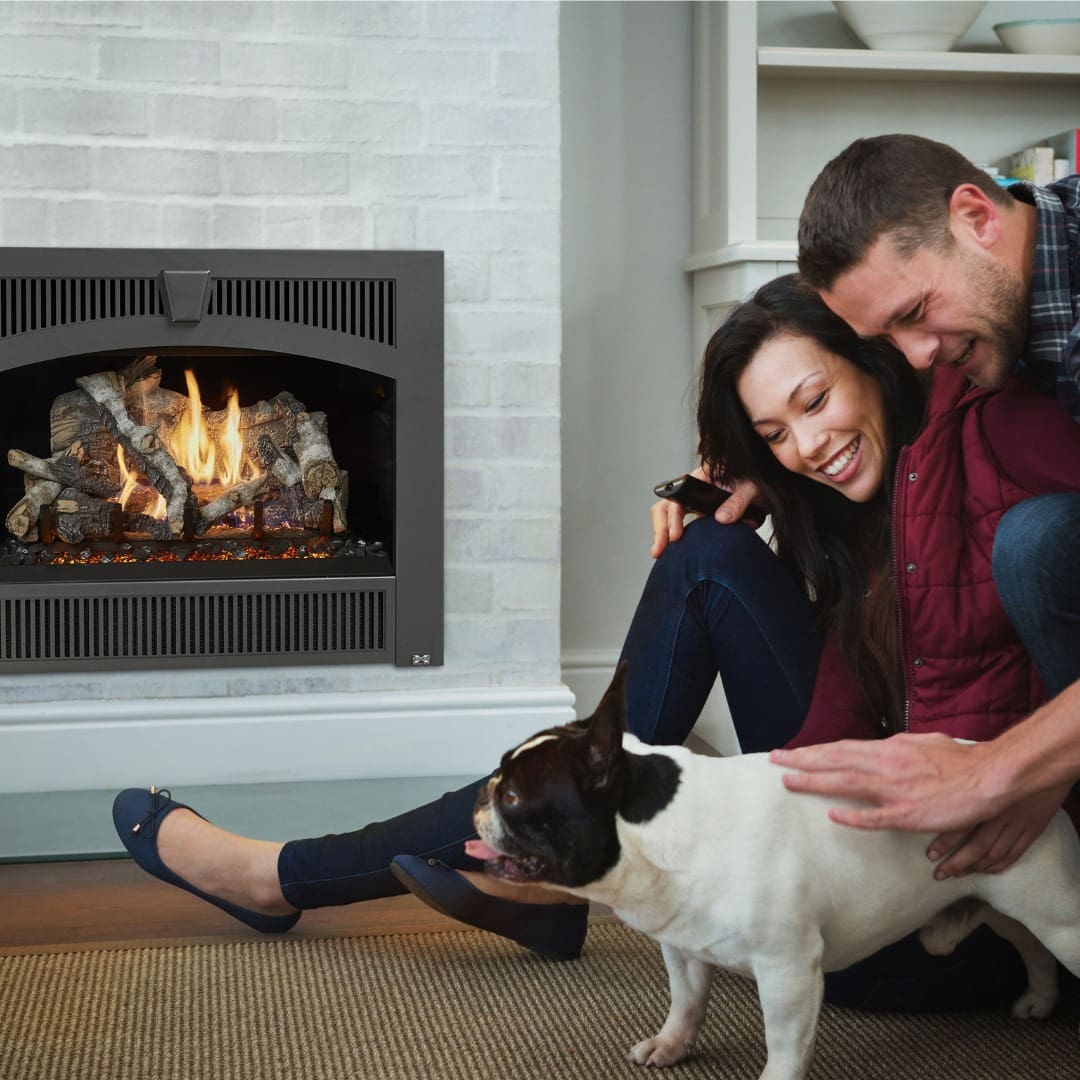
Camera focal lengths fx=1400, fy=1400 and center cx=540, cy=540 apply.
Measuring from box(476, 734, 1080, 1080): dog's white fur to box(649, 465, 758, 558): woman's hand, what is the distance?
0.42 metres

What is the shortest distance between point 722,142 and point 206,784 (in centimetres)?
167

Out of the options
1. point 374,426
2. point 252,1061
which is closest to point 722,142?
point 374,426

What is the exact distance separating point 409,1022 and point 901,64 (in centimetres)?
220

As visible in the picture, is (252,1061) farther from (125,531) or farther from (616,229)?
(616,229)

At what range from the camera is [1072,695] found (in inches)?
50.6

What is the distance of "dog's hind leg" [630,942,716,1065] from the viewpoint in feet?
4.96

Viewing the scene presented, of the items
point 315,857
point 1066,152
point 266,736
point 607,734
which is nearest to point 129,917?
point 315,857

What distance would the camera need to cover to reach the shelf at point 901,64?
9.44ft

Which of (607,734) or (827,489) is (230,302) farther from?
(607,734)

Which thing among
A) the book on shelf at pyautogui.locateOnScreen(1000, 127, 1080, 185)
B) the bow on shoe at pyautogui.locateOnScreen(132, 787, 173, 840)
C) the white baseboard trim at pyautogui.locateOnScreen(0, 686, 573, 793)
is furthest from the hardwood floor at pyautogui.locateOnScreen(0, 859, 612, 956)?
the book on shelf at pyautogui.locateOnScreen(1000, 127, 1080, 185)

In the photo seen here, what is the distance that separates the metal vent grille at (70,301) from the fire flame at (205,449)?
8.2 inches

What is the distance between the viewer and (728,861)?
50.4 inches

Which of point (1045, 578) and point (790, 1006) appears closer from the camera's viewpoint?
point (790, 1006)

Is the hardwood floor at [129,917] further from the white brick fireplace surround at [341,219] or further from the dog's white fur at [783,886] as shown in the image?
the dog's white fur at [783,886]
